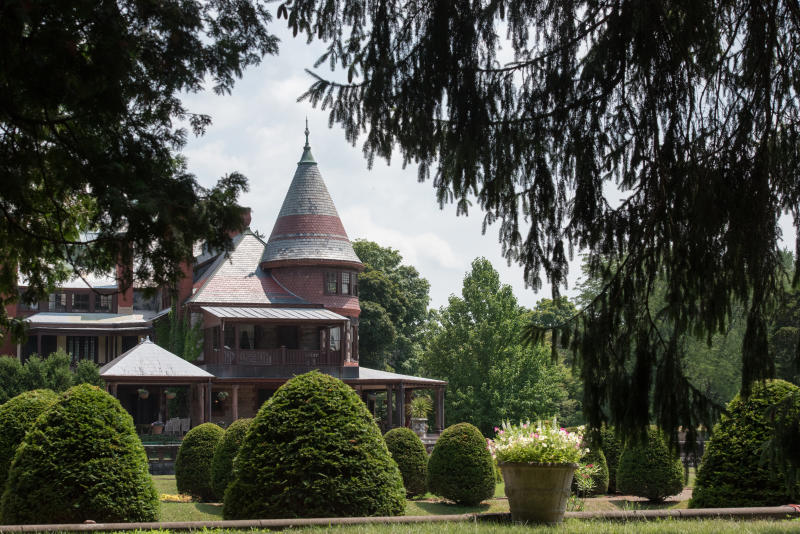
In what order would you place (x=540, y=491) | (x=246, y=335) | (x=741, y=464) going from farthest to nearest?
1. (x=246, y=335)
2. (x=741, y=464)
3. (x=540, y=491)

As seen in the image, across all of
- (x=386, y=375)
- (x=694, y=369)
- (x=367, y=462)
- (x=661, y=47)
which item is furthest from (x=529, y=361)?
(x=661, y=47)

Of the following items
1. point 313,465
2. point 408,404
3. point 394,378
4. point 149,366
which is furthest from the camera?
point 408,404

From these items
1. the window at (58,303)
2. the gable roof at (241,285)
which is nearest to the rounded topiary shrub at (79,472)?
the gable roof at (241,285)

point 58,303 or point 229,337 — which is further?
point 58,303

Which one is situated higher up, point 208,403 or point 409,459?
point 208,403

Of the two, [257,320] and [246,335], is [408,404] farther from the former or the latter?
[257,320]

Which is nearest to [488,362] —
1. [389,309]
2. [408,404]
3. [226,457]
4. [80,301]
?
[408,404]

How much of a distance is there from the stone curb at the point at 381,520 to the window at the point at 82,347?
34823 millimetres

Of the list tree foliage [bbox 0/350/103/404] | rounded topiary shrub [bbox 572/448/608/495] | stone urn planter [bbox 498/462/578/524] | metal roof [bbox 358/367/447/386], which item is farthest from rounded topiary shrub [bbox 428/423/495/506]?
tree foliage [bbox 0/350/103/404]

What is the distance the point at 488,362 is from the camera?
41875mm

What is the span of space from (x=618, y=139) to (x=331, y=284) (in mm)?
32343

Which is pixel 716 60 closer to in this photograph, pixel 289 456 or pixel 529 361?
pixel 289 456

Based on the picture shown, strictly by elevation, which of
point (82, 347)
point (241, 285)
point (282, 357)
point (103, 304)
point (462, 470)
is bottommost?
point (462, 470)

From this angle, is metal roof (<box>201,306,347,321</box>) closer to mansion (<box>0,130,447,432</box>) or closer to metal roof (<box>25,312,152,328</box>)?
mansion (<box>0,130,447,432</box>)
